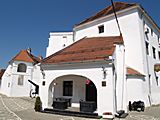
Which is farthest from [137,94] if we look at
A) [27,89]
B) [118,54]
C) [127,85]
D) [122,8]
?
[27,89]

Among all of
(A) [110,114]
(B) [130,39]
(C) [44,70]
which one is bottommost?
(A) [110,114]

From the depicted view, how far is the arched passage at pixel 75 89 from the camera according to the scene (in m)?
14.4

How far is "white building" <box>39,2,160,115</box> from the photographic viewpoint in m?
10.9

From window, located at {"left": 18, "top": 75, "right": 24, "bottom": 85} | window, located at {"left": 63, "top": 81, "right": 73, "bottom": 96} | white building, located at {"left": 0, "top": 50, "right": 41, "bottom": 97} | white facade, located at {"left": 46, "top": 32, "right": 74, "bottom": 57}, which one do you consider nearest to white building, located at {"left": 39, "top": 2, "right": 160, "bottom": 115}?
window, located at {"left": 63, "top": 81, "right": 73, "bottom": 96}

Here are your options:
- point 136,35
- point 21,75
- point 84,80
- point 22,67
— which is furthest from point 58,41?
point 136,35

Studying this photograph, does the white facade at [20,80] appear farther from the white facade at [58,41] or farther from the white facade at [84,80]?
the white facade at [84,80]

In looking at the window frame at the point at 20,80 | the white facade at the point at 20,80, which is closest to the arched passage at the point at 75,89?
the white facade at the point at 20,80

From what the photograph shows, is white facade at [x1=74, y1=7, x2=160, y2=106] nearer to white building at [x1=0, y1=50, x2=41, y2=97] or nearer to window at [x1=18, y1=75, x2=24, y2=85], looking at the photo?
white building at [x1=0, y1=50, x2=41, y2=97]

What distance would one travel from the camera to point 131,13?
17719 millimetres

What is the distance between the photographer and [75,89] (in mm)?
15289

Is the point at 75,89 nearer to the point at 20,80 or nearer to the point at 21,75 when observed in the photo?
the point at 20,80

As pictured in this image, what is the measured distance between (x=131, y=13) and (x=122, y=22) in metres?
1.35

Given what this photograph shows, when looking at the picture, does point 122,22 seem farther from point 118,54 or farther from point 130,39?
point 118,54

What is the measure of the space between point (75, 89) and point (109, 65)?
5.80 m
